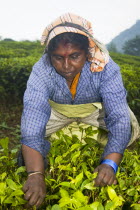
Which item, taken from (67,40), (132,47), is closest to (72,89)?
(67,40)

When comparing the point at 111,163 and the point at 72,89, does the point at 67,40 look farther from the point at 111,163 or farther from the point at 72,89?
the point at 111,163

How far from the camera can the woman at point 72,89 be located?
194 cm

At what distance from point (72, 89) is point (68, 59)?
457mm

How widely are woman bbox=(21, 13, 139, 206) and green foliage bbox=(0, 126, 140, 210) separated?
4.5 inches

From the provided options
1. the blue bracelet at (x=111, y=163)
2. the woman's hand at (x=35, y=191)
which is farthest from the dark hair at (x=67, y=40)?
the woman's hand at (x=35, y=191)

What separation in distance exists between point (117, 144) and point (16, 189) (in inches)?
35.5

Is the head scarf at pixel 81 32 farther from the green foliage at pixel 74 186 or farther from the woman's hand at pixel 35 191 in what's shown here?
the woman's hand at pixel 35 191

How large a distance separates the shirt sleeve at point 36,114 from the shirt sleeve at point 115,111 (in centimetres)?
48

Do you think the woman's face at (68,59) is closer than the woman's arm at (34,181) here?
No

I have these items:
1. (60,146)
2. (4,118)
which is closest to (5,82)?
(4,118)

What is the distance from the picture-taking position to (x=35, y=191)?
141cm

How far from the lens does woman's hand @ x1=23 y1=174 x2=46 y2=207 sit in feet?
4.53

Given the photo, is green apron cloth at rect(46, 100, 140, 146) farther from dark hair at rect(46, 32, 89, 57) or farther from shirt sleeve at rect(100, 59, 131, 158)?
dark hair at rect(46, 32, 89, 57)

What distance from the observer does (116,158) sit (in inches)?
72.2
